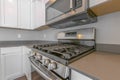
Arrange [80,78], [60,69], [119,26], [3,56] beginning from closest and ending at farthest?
[80,78] < [60,69] < [119,26] < [3,56]

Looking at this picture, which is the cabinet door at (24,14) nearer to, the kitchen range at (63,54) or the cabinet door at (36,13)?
the cabinet door at (36,13)

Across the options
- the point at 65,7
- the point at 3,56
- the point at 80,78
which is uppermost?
the point at 65,7

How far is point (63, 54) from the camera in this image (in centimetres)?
77

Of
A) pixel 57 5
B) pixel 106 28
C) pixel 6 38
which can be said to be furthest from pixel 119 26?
pixel 6 38

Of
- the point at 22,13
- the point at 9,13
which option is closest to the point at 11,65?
the point at 9,13

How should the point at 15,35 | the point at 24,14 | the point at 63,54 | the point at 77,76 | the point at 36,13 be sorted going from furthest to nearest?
the point at 15,35 < the point at 24,14 < the point at 36,13 < the point at 63,54 < the point at 77,76

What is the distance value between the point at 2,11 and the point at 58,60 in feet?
6.55

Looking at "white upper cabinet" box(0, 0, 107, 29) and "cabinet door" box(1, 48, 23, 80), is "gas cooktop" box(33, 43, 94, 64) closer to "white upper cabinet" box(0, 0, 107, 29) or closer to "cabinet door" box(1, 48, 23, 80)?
"white upper cabinet" box(0, 0, 107, 29)

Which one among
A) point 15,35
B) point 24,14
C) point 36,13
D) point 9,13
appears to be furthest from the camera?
point 15,35

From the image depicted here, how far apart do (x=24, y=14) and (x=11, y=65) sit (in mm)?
1235

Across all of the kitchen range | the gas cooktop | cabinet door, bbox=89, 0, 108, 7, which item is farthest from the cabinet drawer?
cabinet door, bbox=89, 0, 108, 7

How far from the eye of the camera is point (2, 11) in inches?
85.3

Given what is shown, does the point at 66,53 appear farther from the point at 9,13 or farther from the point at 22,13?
the point at 22,13

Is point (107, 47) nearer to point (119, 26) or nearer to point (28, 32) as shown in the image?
point (119, 26)
